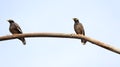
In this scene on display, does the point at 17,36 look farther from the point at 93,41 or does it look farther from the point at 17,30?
the point at 17,30

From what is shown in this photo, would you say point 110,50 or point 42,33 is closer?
point 110,50

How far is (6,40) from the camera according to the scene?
23.7 feet

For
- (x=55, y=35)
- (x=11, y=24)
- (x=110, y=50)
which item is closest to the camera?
(x=110, y=50)

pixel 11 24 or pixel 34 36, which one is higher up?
pixel 34 36

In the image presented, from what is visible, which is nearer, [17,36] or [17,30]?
[17,36]

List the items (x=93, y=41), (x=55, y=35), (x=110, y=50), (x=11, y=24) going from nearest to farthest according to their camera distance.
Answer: (x=110, y=50) → (x=93, y=41) → (x=55, y=35) → (x=11, y=24)

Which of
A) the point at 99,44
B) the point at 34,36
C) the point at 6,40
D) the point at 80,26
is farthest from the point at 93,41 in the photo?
the point at 80,26

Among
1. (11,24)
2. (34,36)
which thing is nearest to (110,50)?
(34,36)

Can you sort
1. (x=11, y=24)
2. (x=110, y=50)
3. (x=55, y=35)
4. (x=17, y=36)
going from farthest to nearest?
(x=11, y=24)
(x=17, y=36)
(x=55, y=35)
(x=110, y=50)

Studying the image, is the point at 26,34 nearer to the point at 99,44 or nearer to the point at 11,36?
the point at 11,36

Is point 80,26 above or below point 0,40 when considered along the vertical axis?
below

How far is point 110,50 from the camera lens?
19.2 feet

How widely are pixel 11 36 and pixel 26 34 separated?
406mm

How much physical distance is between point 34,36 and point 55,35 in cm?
51
